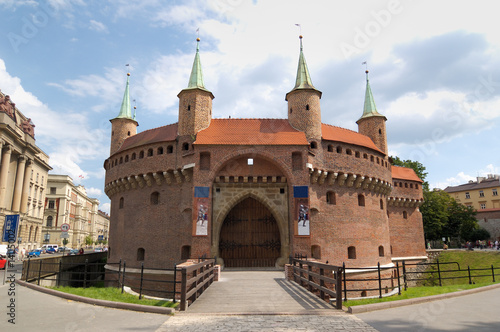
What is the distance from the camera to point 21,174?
49.7 m

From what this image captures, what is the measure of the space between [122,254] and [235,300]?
1661 centimetres

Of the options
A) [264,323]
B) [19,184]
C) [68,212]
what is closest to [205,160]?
[264,323]

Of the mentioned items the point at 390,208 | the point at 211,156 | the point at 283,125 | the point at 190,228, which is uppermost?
the point at 283,125

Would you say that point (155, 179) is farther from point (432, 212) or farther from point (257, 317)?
point (432, 212)

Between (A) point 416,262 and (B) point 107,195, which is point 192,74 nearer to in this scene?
(B) point 107,195

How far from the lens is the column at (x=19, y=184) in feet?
158

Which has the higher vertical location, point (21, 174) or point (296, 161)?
point (21, 174)

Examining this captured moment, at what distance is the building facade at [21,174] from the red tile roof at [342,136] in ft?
133

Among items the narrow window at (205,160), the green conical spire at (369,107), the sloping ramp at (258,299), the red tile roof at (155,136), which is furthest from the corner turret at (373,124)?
the sloping ramp at (258,299)

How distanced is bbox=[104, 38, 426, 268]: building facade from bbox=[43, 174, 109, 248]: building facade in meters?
45.4

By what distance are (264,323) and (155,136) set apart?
1954cm

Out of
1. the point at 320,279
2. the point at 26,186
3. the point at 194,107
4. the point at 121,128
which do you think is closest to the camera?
the point at 320,279

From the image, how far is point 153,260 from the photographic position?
2364 centimetres

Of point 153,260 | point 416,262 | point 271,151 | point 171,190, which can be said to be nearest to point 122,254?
point 153,260
